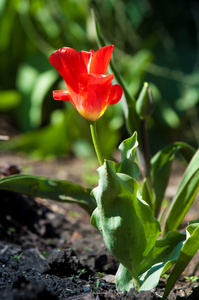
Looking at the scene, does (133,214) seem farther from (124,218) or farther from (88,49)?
(88,49)

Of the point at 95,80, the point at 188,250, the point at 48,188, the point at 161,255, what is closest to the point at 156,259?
the point at 161,255

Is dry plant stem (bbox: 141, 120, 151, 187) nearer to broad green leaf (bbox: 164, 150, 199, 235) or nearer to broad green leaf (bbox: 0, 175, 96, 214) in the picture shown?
broad green leaf (bbox: 164, 150, 199, 235)

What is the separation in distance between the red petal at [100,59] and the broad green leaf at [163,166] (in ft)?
2.12

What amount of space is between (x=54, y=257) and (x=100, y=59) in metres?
Answer: 0.69

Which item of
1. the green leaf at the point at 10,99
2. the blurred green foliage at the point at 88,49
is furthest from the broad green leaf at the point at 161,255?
the green leaf at the point at 10,99

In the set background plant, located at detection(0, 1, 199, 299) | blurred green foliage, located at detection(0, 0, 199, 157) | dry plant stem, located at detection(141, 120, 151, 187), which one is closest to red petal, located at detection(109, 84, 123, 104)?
background plant, located at detection(0, 1, 199, 299)

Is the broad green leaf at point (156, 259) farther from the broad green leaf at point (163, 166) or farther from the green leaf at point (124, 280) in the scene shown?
the broad green leaf at point (163, 166)

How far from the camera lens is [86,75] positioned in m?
1.12

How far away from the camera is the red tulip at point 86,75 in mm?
1124

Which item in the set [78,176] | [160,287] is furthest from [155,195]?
[78,176]

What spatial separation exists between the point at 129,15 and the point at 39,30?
3.31 feet

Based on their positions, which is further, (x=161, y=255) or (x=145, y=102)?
(x=145, y=102)

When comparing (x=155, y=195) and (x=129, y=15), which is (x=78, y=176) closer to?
(x=155, y=195)

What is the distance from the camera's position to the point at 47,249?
1778mm
